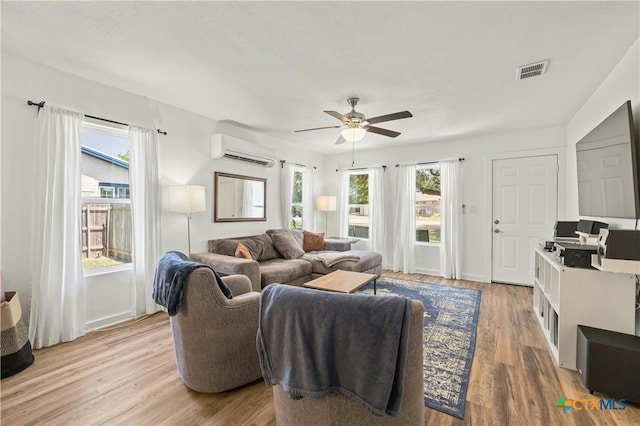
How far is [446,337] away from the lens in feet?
8.99

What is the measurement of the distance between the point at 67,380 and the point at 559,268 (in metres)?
3.77

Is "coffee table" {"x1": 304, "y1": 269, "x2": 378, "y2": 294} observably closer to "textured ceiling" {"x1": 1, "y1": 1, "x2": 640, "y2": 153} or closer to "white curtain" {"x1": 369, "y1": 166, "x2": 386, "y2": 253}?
"textured ceiling" {"x1": 1, "y1": 1, "x2": 640, "y2": 153}

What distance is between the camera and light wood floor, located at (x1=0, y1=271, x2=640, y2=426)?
1.68m

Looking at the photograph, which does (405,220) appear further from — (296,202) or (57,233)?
(57,233)

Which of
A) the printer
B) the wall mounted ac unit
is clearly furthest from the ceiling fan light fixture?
the printer

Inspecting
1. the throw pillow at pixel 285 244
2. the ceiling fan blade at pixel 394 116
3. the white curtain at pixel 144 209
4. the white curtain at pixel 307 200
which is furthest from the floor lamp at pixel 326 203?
the white curtain at pixel 144 209

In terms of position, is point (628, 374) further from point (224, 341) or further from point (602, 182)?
point (224, 341)

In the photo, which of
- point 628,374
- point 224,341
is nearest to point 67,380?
point 224,341

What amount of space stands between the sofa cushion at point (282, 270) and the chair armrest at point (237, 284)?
987 mm

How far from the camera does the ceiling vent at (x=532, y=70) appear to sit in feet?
7.97

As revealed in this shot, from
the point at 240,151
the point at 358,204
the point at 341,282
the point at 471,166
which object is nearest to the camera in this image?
the point at 341,282

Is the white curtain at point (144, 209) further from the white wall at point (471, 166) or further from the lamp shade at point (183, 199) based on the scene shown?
the white wall at point (471, 166)

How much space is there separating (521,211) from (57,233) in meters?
5.87

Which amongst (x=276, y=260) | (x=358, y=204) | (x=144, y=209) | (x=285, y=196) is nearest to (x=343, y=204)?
(x=358, y=204)
